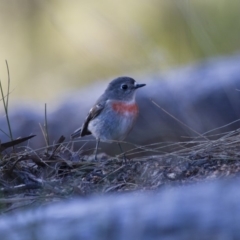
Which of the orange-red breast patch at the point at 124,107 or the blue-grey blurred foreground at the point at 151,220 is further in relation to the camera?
the orange-red breast patch at the point at 124,107

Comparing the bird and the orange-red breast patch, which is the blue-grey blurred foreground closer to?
the bird

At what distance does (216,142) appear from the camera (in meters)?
3.19

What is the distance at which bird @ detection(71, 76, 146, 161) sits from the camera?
5055 mm

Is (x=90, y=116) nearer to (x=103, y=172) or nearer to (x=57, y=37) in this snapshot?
(x=103, y=172)

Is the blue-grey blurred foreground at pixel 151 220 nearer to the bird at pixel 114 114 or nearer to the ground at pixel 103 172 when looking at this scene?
the ground at pixel 103 172

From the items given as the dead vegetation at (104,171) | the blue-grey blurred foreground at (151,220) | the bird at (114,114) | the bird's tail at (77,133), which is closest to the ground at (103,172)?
the dead vegetation at (104,171)

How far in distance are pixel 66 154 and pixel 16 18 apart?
3.80m

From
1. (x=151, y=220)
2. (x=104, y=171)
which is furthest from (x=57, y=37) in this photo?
(x=151, y=220)

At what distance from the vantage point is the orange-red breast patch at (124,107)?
508cm

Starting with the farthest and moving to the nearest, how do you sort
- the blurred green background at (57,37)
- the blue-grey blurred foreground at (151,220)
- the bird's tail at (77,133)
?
1. the bird's tail at (77,133)
2. the blurred green background at (57,37)
3. the blue-grey blurred foreground at (151,220)

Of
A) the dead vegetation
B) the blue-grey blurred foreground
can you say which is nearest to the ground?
the dead vegetation

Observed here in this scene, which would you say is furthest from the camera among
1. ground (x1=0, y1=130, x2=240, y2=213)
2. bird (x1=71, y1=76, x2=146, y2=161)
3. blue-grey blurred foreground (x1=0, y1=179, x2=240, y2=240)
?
bird (x1=71, y1=76, x2=146, y2=161)

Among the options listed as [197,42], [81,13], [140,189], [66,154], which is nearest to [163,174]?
[140,189]

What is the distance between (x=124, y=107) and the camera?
517 centimetres
